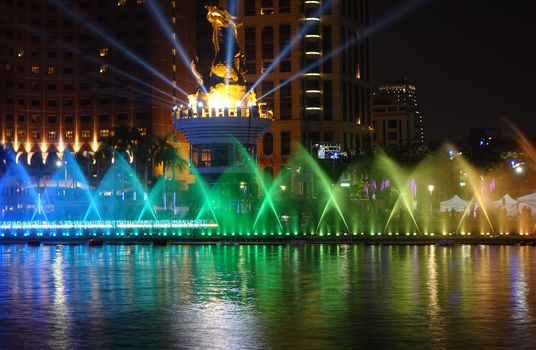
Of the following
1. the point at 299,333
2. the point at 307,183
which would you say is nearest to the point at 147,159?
the point at 307,183

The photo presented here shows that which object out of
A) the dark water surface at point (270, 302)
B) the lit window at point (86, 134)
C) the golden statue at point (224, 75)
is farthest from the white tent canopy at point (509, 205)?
the lit window at point (86, 134)

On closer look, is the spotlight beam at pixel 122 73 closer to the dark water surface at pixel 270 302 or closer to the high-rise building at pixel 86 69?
the high-rise building at pixel 86 69

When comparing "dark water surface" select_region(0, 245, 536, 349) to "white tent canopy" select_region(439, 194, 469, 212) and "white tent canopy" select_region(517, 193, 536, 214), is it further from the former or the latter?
"white tent canopy" select_region(439, 194, 469, 212)

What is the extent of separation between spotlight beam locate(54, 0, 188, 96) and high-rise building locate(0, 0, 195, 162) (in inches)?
6.7

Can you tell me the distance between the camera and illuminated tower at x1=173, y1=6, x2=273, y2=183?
A: 74.2 meters

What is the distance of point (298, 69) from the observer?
14262 cm

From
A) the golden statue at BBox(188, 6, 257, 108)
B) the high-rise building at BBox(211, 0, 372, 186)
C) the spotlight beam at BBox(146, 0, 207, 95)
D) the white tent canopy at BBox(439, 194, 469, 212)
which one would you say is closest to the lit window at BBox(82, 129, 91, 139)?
the spotlight beam at BBox(146, 0, 207, 95)

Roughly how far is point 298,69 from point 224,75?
67598 mm

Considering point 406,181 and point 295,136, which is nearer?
point 406,181

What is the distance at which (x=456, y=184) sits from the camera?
A: 114m

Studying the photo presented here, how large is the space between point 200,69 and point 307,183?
185ft

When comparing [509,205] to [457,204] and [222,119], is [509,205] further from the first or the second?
[222,119]

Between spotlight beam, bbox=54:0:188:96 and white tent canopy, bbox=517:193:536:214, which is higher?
spotlight beam, bbox=54:0:188:96

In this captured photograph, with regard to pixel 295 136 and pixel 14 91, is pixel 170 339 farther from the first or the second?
pixel 14 91
